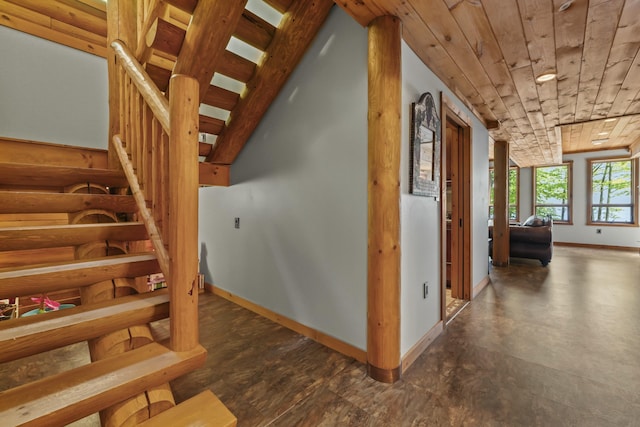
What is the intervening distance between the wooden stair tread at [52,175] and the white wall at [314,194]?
3.91ft

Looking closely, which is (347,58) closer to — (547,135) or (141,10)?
(141,10)

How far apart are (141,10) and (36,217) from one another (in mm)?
2493

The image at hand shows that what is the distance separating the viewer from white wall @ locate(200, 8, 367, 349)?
1977 millimetres

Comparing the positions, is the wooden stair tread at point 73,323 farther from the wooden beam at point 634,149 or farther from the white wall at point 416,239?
the wooden beam at point 634,149

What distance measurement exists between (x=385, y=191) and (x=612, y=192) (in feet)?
28.5

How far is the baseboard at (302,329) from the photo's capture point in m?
2.03

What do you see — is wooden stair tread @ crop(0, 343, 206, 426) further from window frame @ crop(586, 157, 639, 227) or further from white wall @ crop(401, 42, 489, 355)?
window frame @ crop(586, 157, 639, 227)

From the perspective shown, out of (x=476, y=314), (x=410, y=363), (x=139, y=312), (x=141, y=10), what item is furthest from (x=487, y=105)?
(x=139, y=312)

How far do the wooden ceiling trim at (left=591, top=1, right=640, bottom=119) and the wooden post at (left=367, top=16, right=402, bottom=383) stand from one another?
138 cm

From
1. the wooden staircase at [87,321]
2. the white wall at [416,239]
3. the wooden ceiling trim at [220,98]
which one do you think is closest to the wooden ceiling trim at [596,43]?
the white wall at [416,239]

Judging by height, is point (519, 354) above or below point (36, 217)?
below

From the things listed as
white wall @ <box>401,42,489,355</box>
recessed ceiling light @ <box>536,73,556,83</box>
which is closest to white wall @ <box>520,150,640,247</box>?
recessed ceiling light @ <box>536,73,556,83</box>

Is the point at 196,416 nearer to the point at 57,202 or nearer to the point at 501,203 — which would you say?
the point at 57,202

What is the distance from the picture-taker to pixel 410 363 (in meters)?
1.97
